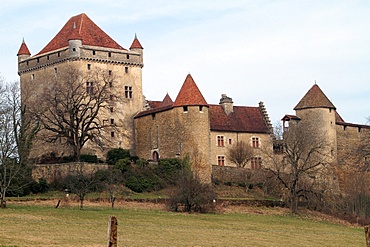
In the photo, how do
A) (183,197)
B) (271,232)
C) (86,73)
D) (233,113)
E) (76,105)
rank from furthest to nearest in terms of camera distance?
(233,113), (86,73), (76,105), (183,197), (271,232)

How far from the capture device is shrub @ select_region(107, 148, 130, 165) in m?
66.8

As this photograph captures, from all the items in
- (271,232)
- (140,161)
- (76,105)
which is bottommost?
(271,232)

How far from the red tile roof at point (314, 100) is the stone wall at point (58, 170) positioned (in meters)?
21.2

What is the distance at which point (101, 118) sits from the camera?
228 feet

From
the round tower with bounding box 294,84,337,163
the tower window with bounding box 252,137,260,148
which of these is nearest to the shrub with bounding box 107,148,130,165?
the tower window with bounding box 252,137,260,148

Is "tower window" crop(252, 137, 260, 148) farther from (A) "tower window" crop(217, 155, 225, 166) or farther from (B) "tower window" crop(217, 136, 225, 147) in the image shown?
(A) "tower window" crop(217, 155, 225, 166)

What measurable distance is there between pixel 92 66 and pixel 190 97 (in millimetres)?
8767

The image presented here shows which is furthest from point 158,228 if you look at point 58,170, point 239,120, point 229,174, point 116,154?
point 239,120

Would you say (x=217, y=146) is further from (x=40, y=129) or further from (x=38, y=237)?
(x=38, y=237)

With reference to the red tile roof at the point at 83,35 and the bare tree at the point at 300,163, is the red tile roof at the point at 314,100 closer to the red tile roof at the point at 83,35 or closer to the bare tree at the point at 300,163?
the bare tree at the point at 300,163

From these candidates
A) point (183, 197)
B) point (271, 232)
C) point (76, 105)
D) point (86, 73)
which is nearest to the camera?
point (271, 232)

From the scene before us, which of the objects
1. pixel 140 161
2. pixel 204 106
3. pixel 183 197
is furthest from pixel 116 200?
pixel 204 106

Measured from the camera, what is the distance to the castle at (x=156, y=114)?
65.2 metres

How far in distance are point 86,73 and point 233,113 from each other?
13.2 m
